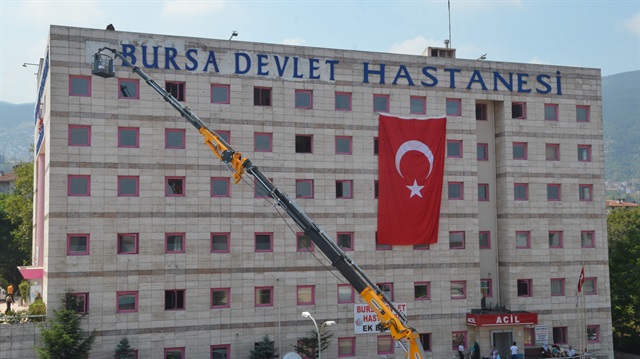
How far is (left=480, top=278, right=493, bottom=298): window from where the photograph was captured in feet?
191

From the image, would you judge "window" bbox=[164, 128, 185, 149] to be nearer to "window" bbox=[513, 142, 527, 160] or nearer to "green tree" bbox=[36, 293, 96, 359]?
"green tree" bbox=[36, 293, 96, 359]

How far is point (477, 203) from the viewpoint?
5725 cm

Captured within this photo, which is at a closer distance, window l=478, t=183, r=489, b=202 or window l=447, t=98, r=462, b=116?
window l=447, t=98, r=462, b=116

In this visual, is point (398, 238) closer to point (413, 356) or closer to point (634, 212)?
point (413, 356)

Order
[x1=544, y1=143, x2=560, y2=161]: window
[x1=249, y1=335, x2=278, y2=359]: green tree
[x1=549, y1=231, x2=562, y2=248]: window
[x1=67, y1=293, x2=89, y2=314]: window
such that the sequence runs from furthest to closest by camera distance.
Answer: [x1=544, y1=143, x2=560, y2=161]: window, [x1=549, y1=231, x2=562, y2=248]: window, [x1=249, y1=335, x2=278, y2=359]: green tree, [x1=67, y1=293, x2=89, y2=314]: window

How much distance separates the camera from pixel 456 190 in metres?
57.0

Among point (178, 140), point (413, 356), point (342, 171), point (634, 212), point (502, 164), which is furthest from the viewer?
point (634, 212)

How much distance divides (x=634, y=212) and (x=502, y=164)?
235ft

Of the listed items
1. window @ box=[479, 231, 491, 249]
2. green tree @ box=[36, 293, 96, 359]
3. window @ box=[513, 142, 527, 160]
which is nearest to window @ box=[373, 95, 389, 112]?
window @ box=[513, 142, 527, 160]

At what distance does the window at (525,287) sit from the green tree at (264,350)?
21391 mm

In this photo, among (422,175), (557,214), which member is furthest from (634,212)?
(422,175)

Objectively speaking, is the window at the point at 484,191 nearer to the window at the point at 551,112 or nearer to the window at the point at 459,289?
the window at the point at 459,289

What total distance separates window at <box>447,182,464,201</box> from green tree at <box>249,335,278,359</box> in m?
18.7

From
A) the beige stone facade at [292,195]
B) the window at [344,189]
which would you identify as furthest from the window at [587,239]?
the window at [344,189]
